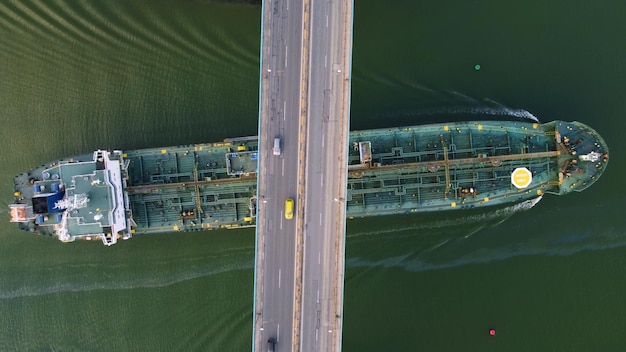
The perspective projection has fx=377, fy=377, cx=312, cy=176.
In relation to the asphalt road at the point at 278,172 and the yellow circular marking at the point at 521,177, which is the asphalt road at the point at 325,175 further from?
the yellow circular marking at the point at 521,177

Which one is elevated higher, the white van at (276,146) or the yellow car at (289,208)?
the white van at (276,146)

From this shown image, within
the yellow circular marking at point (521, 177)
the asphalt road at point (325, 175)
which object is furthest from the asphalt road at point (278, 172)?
the yellow circular marking at point (521, 177)

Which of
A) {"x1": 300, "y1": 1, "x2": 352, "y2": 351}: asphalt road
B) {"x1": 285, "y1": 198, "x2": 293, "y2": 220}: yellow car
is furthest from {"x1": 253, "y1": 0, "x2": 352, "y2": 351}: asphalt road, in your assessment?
{"x1": 285, "y1": 198, "x2": 293, "y2": 220}: yellow car

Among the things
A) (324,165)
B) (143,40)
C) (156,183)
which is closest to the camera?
(324,165)

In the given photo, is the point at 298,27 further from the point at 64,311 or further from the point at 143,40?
the point at 64,311

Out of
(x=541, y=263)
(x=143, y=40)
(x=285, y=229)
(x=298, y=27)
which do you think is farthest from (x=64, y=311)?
(x=541, y=263)

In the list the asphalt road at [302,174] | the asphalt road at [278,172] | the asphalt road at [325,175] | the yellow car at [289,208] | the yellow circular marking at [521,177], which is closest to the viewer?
the asphalt road at [325,175]

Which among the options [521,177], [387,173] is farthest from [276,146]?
[521,177]
